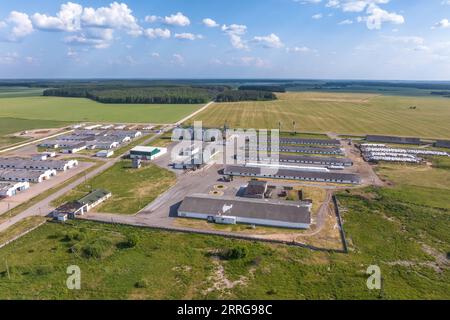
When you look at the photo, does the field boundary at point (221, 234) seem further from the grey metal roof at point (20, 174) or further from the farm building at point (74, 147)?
the farm building at point (74, 147)

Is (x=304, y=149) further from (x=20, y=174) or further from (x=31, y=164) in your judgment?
(x=20, y=174)

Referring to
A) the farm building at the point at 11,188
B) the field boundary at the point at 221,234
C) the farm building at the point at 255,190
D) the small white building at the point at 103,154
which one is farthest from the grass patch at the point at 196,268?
the small white building at the point at 103,154

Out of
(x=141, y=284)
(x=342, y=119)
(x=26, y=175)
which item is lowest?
(x=141, y=284)

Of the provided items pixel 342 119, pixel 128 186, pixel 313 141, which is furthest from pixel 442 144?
pixel 128 186

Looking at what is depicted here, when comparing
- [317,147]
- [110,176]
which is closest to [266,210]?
[110,176]

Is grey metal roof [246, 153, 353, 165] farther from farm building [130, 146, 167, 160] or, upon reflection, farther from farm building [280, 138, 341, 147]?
farm building [130, 146, 167, 160]

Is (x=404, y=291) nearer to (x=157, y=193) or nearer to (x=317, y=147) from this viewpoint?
(x=157, y=193)
